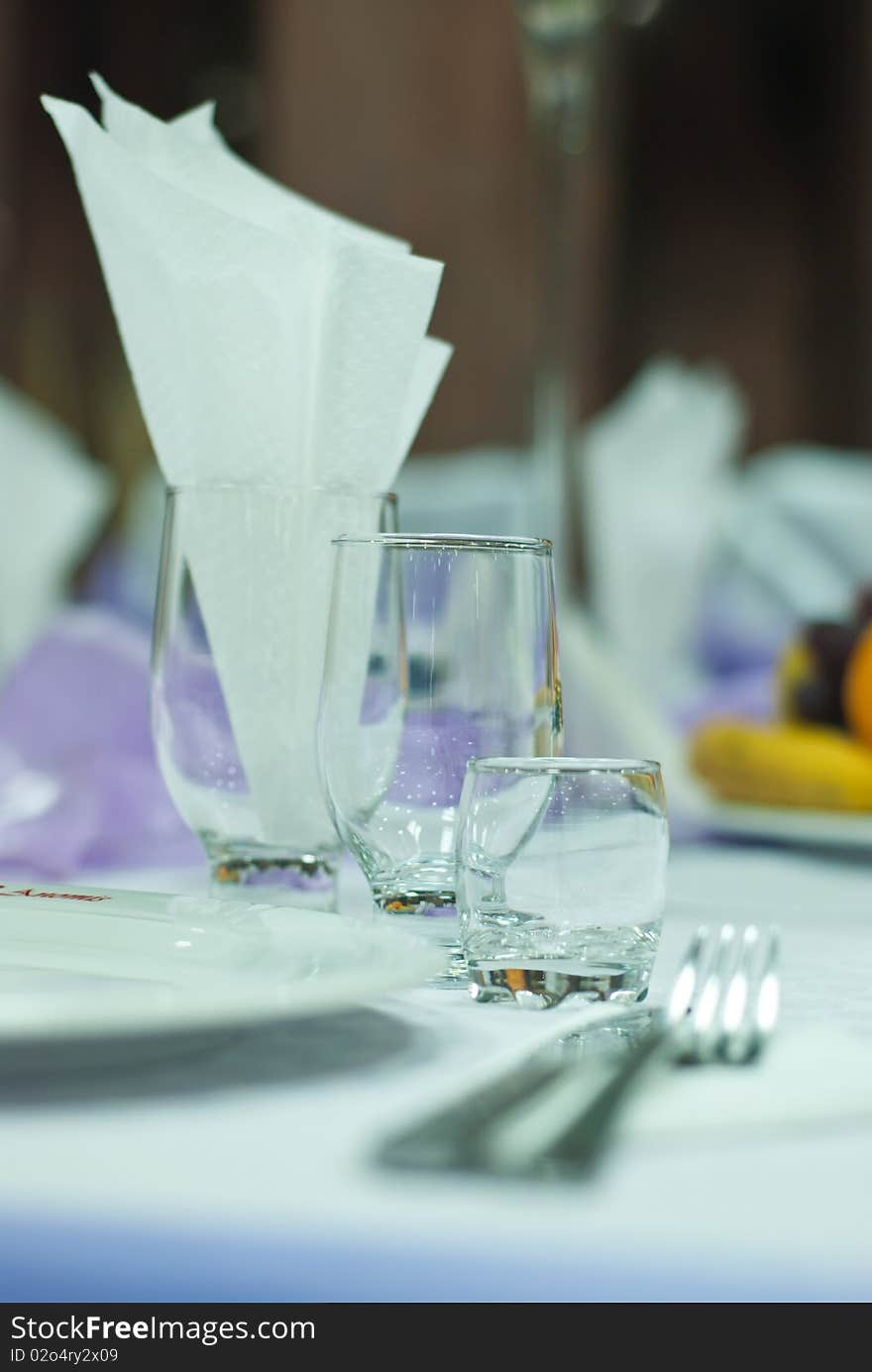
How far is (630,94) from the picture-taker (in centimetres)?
338

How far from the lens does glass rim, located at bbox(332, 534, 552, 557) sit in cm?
46

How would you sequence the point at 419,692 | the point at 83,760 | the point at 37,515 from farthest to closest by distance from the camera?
the point at 37,515, the point at 83,760, the point at 419,692

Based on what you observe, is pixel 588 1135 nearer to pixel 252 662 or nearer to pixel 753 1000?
pixel 753 1000

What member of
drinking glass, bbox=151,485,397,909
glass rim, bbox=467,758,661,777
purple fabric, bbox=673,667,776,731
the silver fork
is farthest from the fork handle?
purple fabric, bbox=673,667,776,731

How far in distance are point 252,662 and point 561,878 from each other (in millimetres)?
154

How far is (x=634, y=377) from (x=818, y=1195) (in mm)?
3243

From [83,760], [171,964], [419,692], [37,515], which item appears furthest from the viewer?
[37,515]

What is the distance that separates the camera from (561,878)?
40 centimetres

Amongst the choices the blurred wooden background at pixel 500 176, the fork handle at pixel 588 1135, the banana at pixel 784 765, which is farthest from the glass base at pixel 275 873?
the blurred wooden background at pixel 500 176

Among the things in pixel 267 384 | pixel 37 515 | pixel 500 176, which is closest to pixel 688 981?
pixel 267 384

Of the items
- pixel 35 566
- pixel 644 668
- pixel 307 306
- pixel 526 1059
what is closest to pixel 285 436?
pixel 307 306

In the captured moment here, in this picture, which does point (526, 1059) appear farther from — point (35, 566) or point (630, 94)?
point (630, 94)
